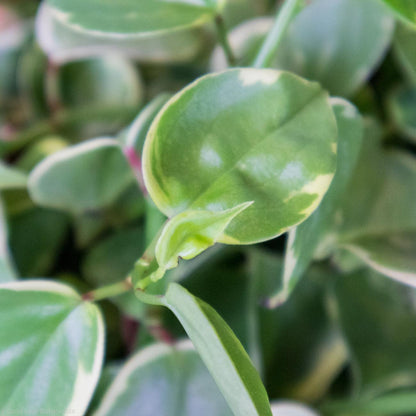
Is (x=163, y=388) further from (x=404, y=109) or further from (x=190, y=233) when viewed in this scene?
(x=404, y=109)

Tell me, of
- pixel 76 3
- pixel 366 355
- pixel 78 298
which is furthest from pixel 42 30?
pixel 366 355

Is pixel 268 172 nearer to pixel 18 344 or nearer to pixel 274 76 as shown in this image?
pixel 274 76

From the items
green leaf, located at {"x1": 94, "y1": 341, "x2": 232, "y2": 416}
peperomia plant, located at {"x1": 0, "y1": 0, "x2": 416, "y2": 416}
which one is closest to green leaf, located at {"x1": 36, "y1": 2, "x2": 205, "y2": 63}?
peperomia plant, located at {"x1": 0, "y1": 0, "x2": 416, "y2": 416}

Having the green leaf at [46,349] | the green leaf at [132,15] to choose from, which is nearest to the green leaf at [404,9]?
the green leaf at [132,15]

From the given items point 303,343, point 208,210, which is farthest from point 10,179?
point 303,343

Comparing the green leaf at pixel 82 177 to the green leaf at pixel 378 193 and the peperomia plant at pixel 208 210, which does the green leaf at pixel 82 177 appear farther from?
the green leaf at pixel 378 193
